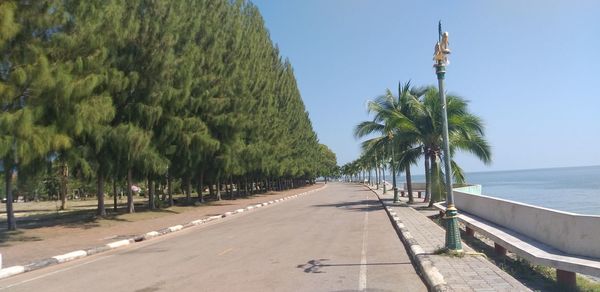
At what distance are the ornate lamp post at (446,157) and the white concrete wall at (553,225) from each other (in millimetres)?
1593

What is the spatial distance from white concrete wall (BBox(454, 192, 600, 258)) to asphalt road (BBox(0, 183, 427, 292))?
2687 millimetres

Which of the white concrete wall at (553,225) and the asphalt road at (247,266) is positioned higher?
the white concrete wall at (553,225)

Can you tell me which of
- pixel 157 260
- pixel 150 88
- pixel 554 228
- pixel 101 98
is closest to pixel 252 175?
pixel 150 88

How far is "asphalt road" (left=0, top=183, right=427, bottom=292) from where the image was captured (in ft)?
A: 31.5

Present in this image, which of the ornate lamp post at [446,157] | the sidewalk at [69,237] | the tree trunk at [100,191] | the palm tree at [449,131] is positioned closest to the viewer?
the ornate lamp post at [446,157]

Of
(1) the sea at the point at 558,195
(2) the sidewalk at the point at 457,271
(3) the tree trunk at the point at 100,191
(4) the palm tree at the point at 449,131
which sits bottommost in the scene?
(1) the sea at the point at 558,195

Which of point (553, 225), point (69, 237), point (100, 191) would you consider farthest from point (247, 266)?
point (100, 191)

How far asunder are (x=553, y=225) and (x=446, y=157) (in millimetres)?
2581

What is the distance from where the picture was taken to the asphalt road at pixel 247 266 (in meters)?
9.59

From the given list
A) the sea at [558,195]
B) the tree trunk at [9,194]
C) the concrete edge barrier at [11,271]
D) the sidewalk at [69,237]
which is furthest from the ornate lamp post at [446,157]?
the sea at [558,195]

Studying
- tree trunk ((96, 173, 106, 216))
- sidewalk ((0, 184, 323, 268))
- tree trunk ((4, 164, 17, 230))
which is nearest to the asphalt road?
sidewalk ((0, 184, 323, 268))

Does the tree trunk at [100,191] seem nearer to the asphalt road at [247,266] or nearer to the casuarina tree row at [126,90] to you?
the casuarina tree row at [126,90]

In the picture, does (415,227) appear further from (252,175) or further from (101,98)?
(252,175)

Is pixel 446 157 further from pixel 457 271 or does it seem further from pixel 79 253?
pixel 79 253
